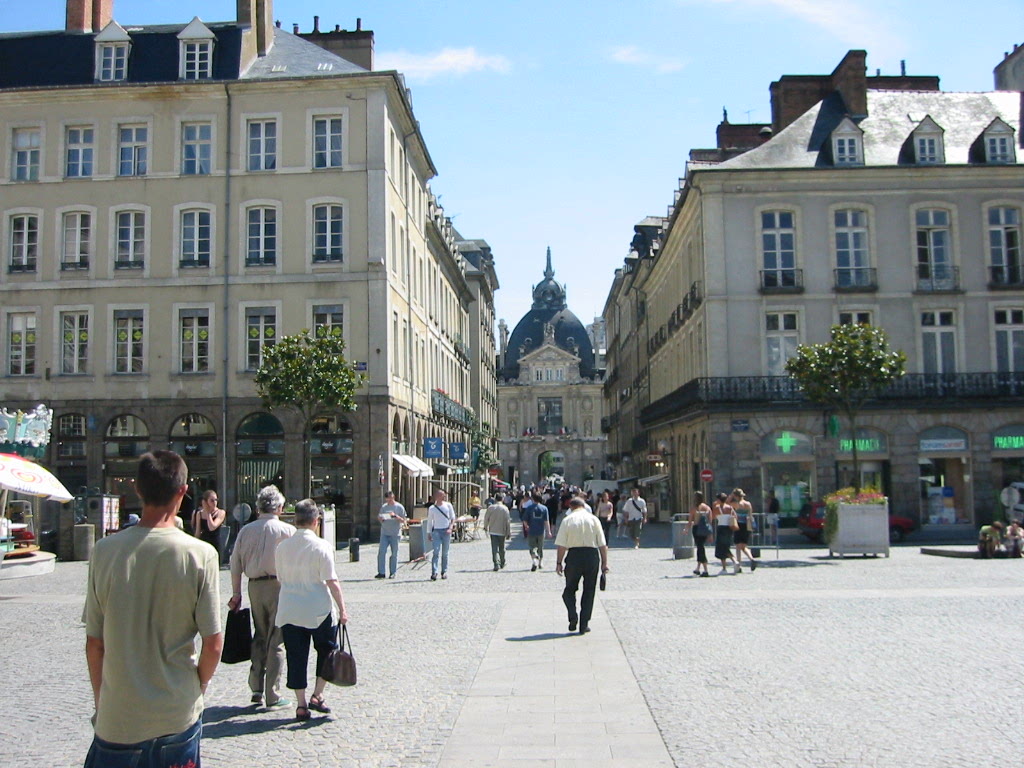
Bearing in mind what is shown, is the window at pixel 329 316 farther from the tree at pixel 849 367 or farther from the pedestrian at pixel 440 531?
the pedestrian at pixel 440 531

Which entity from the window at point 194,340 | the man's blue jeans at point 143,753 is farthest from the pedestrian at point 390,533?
the man's blue jeans at point 143,753

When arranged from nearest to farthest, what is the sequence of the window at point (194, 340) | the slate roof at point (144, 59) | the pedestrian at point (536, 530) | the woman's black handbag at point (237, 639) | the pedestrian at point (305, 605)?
the woman's black handbag at point (237, 639)
the pedestrian at point (305, 605)
the pedestrian at point (536, 530)
the window at point (194, 340)
the slate roof at point (144, 59)

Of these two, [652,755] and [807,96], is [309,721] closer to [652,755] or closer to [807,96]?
[652,755]

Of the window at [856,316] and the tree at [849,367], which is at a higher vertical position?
the window at [856,316]

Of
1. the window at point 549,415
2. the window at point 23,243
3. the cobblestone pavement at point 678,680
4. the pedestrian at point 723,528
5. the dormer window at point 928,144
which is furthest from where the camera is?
the window at point 549,415

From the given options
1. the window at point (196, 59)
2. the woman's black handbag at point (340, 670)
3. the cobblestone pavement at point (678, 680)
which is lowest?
the cobblestone pavement at point (678, 680)

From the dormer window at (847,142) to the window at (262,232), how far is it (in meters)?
19.2

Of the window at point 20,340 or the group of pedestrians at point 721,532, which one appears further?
the window at point 20,340

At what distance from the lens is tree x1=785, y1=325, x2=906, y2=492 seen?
29.6 m

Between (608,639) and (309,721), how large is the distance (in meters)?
5.00

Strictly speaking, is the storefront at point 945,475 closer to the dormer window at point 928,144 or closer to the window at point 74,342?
the dormer window at point 928,144

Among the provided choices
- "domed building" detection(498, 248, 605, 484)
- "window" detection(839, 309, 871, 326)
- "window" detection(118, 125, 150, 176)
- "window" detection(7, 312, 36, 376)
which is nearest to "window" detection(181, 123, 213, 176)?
"window" detection(118, 125, 150, 176)

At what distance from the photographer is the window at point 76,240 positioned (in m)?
36.6

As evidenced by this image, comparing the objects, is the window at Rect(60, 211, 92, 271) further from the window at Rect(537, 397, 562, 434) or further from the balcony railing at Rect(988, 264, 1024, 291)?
the window at Rect(537, 397, 562, 434)
